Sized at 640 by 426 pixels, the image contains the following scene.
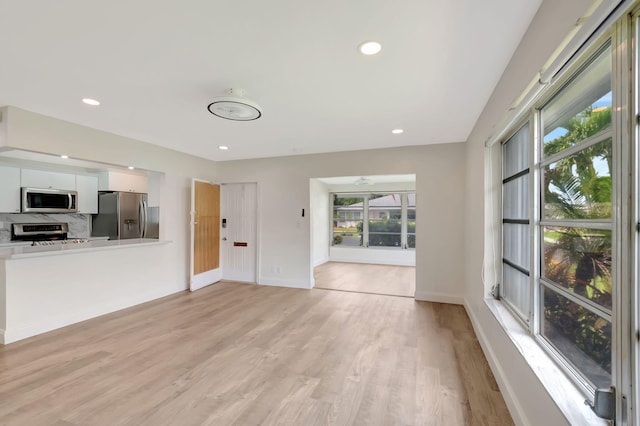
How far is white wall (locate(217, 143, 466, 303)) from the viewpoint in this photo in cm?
439

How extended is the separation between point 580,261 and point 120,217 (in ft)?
21.5

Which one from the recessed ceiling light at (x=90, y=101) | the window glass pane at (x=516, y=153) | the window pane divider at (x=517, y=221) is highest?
the recessed ceiling light at (x=90, y=101)

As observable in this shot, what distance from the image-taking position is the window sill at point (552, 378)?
1.20 metres

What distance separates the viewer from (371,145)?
4582 mm

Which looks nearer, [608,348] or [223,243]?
[608,348]

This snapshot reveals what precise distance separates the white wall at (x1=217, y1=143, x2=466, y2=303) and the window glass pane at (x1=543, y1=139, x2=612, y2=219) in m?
2.68

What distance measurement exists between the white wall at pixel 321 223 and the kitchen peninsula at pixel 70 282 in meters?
3.95

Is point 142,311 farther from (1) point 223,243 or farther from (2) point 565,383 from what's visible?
(2) point 565,383

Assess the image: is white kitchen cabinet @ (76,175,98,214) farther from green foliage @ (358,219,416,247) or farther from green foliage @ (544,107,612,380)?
green foliage @ (544,107,612,380)

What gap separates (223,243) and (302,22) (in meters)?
4.91

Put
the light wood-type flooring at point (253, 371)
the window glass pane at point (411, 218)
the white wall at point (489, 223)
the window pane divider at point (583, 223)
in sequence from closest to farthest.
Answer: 1. the window pane divider at point (583, 223)
2. the white wall at point (489, 223)
3. the light wood-type flooring at point (253, 371)
4. the window glass pane at point (411, 218)

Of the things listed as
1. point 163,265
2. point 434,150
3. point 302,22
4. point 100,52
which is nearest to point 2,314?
point 163,265

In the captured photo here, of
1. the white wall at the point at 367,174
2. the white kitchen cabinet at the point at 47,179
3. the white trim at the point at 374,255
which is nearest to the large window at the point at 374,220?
the white trim at the point at 374,255

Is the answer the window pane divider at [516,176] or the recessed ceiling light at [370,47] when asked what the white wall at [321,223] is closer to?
the window pane divider at [516,176]
